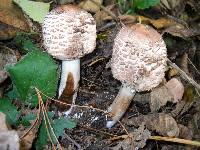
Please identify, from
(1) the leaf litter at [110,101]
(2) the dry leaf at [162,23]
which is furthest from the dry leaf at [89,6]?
(2) the dry leaf at [162,23]

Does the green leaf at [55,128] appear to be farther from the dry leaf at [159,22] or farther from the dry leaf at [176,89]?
the dry leaf at [159,22]

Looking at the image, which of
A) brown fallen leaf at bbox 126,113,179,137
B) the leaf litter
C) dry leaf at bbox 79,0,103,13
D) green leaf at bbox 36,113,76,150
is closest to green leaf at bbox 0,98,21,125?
the leaf litter

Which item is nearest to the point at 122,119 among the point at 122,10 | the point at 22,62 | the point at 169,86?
the point at 169,86

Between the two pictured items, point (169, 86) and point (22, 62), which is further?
point (169, 86)

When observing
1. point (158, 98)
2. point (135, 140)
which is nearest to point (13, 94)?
point (135, 140)

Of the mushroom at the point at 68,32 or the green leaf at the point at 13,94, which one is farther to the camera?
the green leaf at the point at 13,94

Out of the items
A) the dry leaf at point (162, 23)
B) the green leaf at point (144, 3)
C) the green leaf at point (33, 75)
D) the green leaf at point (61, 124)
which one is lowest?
the green leaf at point (61, 124)

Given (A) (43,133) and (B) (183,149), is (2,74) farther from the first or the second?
(B) (183,149)

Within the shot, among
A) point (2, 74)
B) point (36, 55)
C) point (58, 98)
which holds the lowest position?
point (58, 98)
